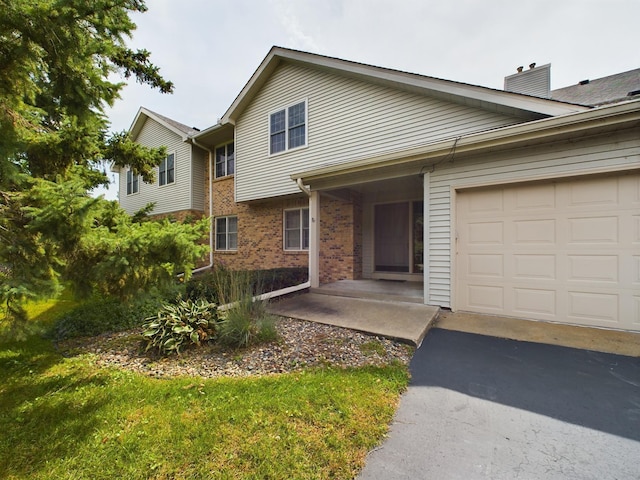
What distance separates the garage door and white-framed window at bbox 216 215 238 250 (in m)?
8.76

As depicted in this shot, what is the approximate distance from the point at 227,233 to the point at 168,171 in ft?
15.1

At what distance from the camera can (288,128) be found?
28.4 ft

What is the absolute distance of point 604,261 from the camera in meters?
4.09

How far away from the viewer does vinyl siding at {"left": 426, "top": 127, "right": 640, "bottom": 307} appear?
3996 millimetres

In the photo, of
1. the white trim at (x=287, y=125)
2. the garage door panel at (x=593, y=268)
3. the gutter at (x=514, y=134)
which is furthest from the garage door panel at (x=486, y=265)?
the white trim at (x=287, y=125)

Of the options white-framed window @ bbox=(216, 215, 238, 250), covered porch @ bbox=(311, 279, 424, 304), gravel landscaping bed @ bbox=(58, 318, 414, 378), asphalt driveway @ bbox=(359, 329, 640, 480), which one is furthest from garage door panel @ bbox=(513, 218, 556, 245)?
white-framed window @ bbox=(216, 215, 238, 250)

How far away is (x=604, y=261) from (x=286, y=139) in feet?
26.2

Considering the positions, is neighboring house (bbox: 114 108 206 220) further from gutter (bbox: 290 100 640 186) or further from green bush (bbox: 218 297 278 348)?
green bush (bbox: 218 297 278 348)

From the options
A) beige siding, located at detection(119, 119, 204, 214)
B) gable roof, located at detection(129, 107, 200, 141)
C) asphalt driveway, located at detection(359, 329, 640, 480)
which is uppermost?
gable roof, located at detection(129, 107, 200, 141)

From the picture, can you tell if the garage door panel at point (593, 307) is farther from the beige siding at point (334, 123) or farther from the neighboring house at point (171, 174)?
the neighboring house at point (171, 174)

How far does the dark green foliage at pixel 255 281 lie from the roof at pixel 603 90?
28.4ft

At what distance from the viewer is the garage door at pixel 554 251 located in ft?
13.1

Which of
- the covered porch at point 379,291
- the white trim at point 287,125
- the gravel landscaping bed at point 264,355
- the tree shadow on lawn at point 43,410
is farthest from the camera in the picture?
the white trim at point 287,125

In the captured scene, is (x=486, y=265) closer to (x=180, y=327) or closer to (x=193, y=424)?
(x=193, y=424)
